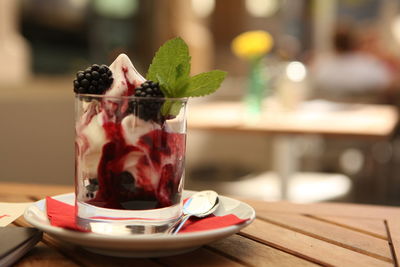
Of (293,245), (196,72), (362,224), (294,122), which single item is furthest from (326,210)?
(196,72)

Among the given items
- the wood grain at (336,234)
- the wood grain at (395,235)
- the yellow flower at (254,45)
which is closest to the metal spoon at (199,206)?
the wood grain at (336,234)

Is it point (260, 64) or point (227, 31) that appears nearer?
point (260, 64)

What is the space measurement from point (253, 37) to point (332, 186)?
1.24 m

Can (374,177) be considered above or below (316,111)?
below

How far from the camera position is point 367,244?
0.78 metres

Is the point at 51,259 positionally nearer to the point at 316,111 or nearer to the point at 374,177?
the point at 316,111

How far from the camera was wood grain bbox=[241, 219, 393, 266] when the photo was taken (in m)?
0.70

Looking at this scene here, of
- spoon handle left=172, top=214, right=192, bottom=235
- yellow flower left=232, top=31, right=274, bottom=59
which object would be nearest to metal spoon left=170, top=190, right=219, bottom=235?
spoon handle left=172, top=214, right=192, bottom=235

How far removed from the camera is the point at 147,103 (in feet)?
2.19

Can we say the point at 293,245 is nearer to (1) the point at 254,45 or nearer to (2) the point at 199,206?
(2) the point at 199,206

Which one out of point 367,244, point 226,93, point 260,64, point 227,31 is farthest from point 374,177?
point 367,244

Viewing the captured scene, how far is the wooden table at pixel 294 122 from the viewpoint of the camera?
7.14 feet

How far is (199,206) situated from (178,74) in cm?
20

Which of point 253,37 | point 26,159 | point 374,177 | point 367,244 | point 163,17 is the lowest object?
point 374,177
